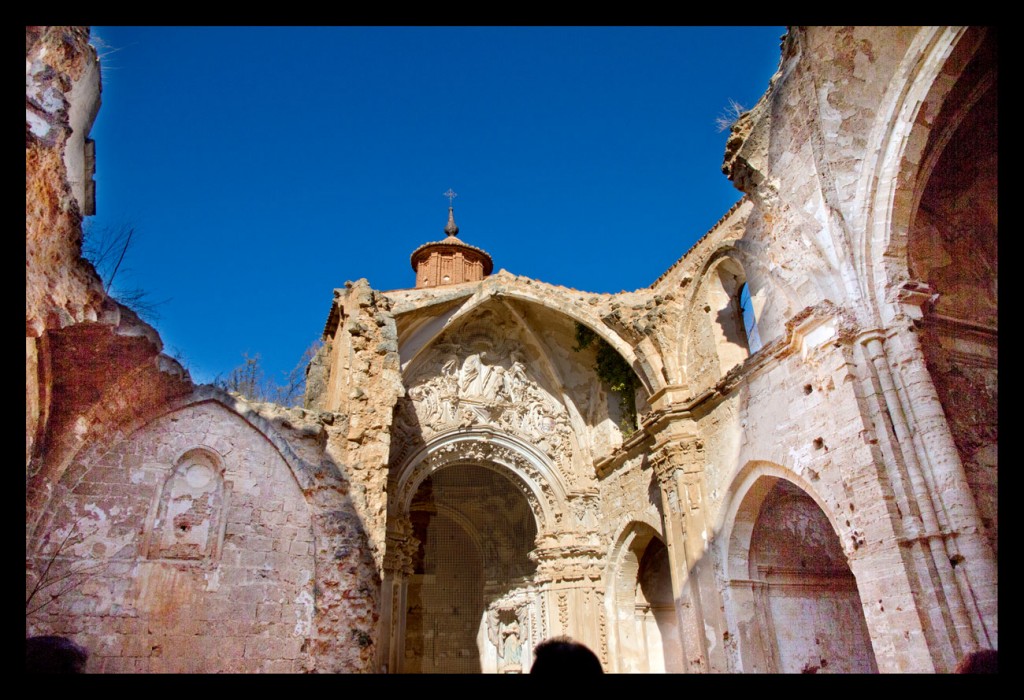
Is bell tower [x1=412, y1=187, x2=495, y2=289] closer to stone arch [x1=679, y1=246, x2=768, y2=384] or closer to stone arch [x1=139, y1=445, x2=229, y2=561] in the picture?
stone arch [x1=679, y1=246, x2=768, y2=384]

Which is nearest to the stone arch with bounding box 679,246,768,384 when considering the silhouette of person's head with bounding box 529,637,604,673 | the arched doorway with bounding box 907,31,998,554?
the arched doorway with bounding box 907,31,998,554

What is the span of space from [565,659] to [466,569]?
15.0 metres

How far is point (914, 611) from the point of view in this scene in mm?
6043

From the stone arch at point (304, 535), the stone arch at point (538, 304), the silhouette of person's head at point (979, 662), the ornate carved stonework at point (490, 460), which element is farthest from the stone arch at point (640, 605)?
the silhouette of person's head at point (979, 662)

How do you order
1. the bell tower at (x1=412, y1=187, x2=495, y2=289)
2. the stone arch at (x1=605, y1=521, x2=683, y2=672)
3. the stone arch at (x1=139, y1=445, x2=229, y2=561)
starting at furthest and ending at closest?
the bell tower at (x1=412, y1=187, x2=495, y2=289) < the stone arch at (x1=605, y1=521, x2=683, y2=672) < the stone arch at (x1=139, y1=445, x2=229, y2=561)

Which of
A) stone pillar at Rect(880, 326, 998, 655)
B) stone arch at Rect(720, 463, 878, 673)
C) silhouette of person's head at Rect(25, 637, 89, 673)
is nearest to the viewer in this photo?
stone pillar at Rect(880, 326, 998, 655)

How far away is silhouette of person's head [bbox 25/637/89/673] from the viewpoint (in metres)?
5.79

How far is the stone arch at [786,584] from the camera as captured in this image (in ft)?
28.8

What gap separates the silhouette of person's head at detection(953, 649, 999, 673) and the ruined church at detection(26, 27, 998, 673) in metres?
0.15

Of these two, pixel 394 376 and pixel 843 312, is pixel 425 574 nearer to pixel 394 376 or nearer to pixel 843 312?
pixel 394 376

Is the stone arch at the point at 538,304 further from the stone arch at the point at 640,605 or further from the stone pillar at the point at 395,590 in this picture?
the stone pillar at the point at 395,590

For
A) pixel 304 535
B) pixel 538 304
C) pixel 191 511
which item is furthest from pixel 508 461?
pixel 191 511

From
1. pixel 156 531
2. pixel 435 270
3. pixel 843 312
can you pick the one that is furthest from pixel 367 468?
pixel 435 270

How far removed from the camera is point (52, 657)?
5.91 metres
